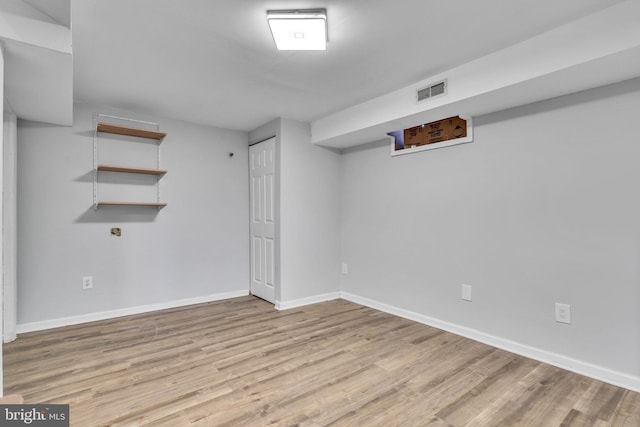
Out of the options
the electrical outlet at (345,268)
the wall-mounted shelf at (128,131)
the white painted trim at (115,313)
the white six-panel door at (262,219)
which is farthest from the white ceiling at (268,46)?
the white painted trim at (115,313)

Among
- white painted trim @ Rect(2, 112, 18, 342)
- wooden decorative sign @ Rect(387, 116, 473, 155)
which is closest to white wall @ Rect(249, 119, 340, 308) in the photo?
wooden decorative sign @ Rect(387, 116, 473, 155)

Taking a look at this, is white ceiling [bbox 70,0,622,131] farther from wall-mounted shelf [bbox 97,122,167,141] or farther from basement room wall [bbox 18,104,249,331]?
basement room wall [bbox 18,104,249,331]

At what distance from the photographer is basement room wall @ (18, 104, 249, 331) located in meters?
3.14

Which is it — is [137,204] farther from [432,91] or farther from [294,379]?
[432,91]

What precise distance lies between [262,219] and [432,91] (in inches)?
99.2

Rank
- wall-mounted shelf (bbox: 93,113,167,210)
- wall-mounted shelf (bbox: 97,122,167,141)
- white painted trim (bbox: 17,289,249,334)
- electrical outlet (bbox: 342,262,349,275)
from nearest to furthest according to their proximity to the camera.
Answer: white painted trim (bbox: 17,289,249,334) < wall-mounted shelf (bbox: 97,122,167,141) < wall-mounted shelf (bbox: 93,113,167,210) < electrical outlet (bbox: 342,262,349,275)

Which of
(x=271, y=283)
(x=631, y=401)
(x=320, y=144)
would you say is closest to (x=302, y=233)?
(x=271, y=283)

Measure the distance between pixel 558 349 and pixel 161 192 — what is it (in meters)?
4.11

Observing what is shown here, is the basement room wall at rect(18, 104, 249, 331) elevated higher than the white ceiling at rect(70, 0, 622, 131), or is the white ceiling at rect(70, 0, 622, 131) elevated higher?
the white ceiling at rect(70, 0, 622, 131)

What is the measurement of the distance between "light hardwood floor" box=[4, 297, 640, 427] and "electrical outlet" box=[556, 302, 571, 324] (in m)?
0.35

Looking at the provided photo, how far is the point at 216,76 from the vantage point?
2.72 m

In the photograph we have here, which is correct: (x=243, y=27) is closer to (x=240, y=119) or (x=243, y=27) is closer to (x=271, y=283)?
(x=240, y=119)

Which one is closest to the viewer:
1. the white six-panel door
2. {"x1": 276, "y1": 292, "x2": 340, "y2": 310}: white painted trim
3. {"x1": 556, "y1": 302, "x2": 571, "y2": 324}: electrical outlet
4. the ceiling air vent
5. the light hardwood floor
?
the light hardwood floor

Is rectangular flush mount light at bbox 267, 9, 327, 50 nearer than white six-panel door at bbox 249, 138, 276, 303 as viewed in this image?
Yes
